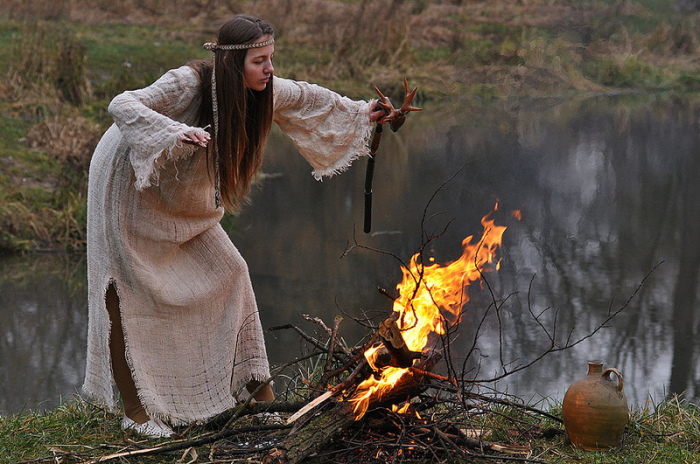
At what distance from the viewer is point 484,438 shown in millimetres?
3330

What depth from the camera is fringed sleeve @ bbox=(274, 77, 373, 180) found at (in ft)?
11.5

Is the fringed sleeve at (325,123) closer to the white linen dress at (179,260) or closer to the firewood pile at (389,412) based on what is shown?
the white linen dress at (179,260)

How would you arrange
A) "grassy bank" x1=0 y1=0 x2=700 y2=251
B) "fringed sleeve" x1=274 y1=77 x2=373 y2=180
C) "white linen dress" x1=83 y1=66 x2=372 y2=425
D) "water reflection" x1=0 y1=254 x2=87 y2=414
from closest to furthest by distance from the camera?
"white linen dress" x1=83 y1=66 x2=372 y2=425
"fringed sleeve" x1=274 y1=77 x2=373 y2=180
"water reflection" x1=0 y1=254 x2=87 y2=414
"grassy bank" x1=0 y1=0 x2=700 y2=251

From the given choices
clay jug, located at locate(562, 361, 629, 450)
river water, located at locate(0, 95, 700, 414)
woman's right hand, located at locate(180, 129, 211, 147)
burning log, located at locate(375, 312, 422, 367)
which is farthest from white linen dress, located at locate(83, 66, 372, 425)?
clay jug, located at locate(562, 361, 629, 450)

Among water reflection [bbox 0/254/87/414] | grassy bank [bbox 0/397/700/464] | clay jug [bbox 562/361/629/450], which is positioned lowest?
water reflection [bbox 0/254/87/414]

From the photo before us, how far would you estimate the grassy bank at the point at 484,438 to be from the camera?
3092mm

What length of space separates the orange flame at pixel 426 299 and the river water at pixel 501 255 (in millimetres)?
157

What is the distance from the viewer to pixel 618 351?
545cm

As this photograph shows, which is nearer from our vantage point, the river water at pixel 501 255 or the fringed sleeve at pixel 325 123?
the fringed sleeve at pixel 325 123

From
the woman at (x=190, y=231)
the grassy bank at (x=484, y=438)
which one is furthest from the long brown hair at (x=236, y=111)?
the grassy bank at (x=484, y=438)

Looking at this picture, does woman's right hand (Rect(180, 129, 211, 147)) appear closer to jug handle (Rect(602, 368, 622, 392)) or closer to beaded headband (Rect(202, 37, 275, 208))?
beaded headband (Rect(202, 37, 275, 208))

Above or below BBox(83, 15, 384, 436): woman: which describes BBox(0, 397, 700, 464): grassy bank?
below

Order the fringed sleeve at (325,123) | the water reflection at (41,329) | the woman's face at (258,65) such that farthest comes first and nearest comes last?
the water reflection at (41,329) → the fringed sleeve at (325,123) → the woman's face at (258,65)

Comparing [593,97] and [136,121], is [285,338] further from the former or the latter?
[593,97]
